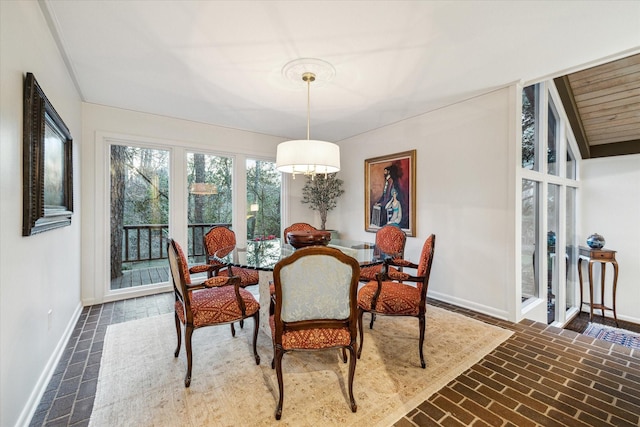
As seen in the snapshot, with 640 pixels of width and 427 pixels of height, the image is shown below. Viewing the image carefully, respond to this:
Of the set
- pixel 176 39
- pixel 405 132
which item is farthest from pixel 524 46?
pixel 176 39

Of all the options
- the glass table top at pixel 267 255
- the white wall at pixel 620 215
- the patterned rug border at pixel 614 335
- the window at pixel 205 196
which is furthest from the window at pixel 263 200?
the white wall at pixel 620 215

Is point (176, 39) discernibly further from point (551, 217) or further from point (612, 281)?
point (612, 281)

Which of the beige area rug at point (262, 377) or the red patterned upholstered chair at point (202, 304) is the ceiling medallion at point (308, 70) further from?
the beige area rug at point (262, 377)

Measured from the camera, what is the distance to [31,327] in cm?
176

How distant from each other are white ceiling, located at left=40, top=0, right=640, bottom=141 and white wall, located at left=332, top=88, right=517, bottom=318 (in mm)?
320

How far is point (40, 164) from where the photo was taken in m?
1.79

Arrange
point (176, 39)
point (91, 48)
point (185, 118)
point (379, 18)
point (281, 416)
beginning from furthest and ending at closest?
point (185, 118)
point (91, 48)
point (176, 39)
point (379, 18)
point (281, 416)

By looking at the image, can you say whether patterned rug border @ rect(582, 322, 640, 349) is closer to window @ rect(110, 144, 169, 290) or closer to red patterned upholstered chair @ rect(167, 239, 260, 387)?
red patterned upholstered chair @ rect(167, 239, 260, 387)

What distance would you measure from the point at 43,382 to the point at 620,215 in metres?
7.15

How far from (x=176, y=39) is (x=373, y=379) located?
3058 millimetres

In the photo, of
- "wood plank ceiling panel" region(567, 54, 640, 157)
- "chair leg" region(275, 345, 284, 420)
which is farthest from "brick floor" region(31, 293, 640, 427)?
"wood plank ceiling panel" region(567, 54, 640, 157)

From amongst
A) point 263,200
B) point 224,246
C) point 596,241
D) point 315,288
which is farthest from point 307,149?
point 596,241

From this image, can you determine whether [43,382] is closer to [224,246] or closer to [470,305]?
[224,246]

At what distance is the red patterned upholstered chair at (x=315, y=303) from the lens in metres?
1.62
